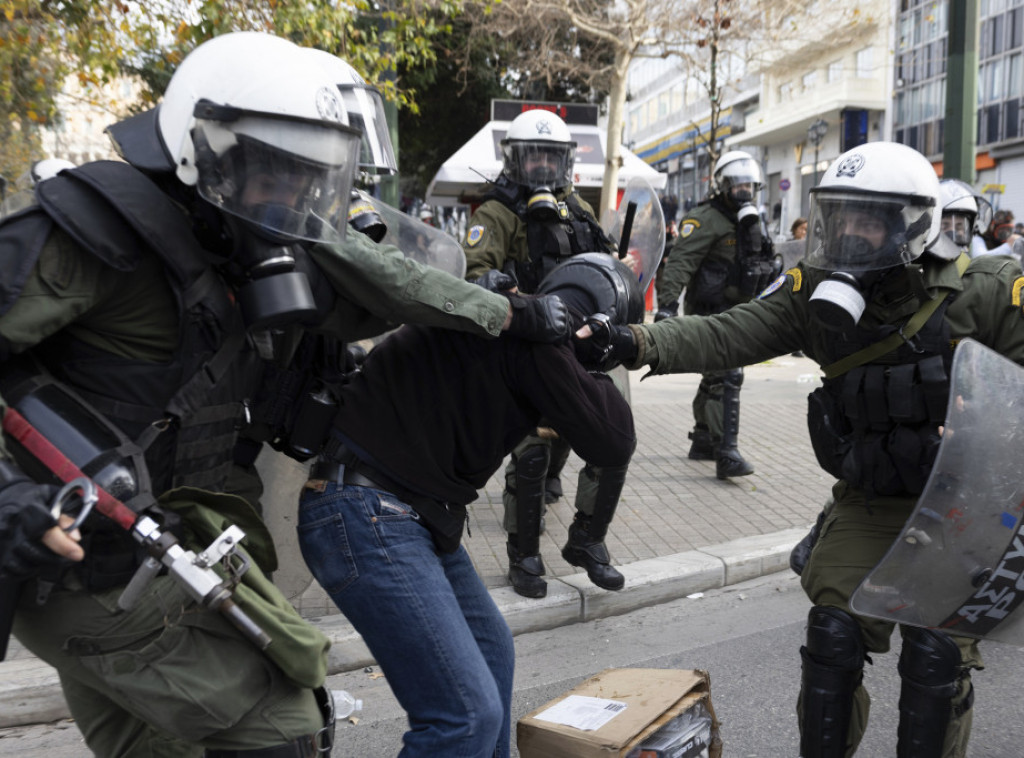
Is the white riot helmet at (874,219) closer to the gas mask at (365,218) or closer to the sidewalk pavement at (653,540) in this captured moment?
the gas mask at (365,218)

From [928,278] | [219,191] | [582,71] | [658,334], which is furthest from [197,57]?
[582,71]

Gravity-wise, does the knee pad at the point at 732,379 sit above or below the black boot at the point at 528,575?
above

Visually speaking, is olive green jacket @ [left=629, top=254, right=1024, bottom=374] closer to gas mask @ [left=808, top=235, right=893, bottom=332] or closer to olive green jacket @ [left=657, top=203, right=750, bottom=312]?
gas mask @ [left=808, top=235, right=893, bottom=332]

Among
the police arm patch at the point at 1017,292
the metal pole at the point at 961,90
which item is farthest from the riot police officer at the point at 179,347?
the metal pole at the point at 961,90

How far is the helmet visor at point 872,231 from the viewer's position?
2658 mm

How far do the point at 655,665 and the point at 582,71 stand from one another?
15.0 metres

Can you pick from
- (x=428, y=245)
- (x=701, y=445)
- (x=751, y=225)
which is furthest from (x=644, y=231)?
(x=701, y=445)

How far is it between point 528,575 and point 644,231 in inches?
64.4

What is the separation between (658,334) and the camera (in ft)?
9.52

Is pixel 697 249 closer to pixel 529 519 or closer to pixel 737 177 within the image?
pixel 737 177

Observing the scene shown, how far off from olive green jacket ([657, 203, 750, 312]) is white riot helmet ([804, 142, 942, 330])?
134 inches

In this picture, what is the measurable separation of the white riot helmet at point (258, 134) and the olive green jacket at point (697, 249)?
444 cm

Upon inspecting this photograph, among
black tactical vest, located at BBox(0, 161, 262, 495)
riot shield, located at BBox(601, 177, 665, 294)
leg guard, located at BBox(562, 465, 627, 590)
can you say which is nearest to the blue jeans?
black tactical vest, located at BBox(0, 161, 262, 495)

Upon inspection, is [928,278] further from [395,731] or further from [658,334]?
[395,731]
